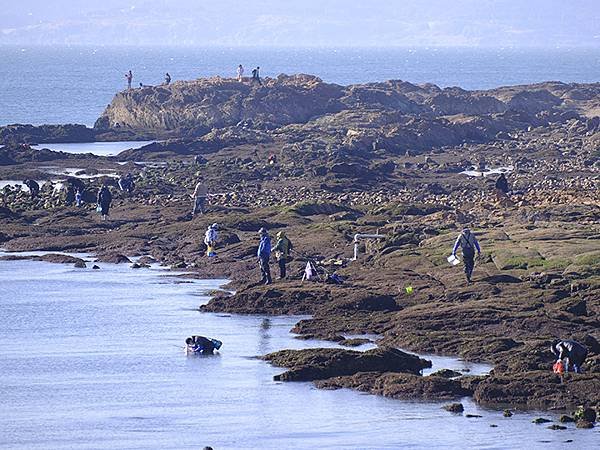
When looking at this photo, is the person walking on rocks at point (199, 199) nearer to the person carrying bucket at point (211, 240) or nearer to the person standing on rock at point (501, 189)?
the person carrying bucket at point (211, 240)

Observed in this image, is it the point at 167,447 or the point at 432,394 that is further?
the point at 432,394

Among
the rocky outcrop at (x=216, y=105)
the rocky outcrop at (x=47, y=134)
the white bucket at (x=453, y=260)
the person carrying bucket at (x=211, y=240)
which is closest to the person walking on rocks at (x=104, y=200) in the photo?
the person carrying bucket at (x=211, y=240)

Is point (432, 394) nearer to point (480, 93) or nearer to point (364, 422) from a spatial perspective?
point (364, 422)

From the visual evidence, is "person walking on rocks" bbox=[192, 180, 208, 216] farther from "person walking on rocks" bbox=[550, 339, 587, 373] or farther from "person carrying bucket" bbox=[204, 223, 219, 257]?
"person walking on rocks" bbox=[550, 339, 587, 373]

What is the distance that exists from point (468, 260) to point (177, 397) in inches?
431

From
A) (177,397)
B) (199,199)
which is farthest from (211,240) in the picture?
(177,397)

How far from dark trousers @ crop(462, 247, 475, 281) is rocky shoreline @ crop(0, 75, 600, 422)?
333mm

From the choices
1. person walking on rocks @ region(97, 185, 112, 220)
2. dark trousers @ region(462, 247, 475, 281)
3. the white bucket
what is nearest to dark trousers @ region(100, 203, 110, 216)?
person walking on rocks @ region(97, 185, 112, 220)

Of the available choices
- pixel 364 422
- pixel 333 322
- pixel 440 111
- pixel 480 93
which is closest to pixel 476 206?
pixel 333 322

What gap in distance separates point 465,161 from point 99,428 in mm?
52286

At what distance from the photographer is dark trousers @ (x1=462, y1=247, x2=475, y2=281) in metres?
39.6

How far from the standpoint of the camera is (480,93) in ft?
392

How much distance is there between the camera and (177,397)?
3092cm

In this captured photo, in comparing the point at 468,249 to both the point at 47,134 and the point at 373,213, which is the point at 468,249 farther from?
the point at 47,134
